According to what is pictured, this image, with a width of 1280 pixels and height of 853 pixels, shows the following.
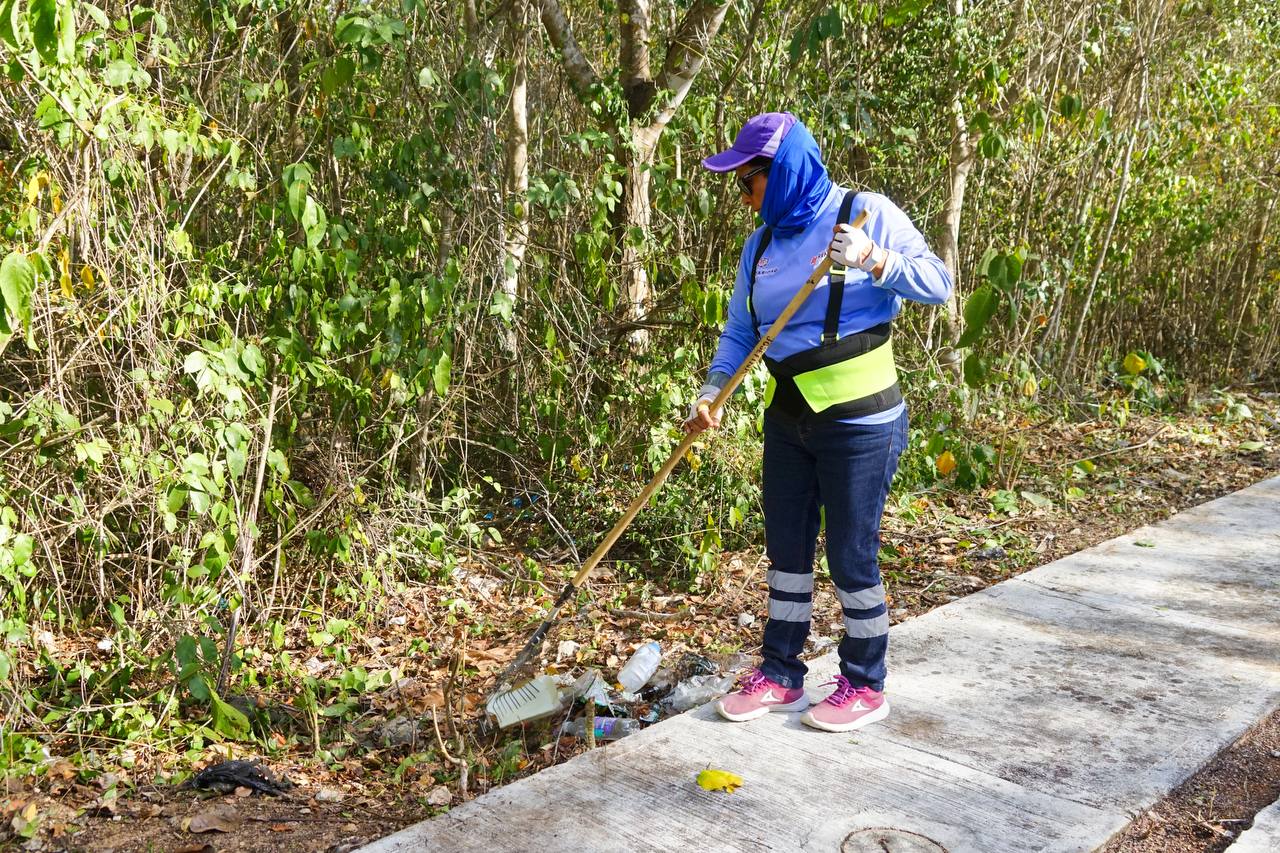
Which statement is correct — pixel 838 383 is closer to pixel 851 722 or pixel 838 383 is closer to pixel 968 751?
pixel 851 722

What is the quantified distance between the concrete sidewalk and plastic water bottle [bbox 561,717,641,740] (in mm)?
285

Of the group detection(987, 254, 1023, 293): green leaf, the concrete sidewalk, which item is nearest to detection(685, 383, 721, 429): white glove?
the concrete sidewalk

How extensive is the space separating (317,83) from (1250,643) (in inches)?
183

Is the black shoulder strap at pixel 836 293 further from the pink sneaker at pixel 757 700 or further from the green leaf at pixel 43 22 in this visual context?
the green leaf at pixel 43 22

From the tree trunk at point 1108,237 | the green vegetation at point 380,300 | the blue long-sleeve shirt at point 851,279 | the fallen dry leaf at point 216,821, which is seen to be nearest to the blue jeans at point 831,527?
the blue long-sleeve shirt at point 851,279

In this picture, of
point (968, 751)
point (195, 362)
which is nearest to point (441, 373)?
point (195, 362)

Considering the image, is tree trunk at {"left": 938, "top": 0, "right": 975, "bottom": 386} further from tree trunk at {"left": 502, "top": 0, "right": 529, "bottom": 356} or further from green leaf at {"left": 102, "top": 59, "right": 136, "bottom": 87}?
green leaf at {"left": 102, "top": 59, "right": 136, "bottom": 87}

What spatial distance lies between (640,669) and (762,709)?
82 cm

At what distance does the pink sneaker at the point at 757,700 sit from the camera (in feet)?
12.6

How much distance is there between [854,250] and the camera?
322 centimetres

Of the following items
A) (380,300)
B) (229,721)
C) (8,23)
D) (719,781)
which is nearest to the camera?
(8,23)

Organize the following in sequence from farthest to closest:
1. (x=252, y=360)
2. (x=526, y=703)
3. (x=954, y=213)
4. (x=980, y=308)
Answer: (x=954, y=213), (x=980, y=308), (x=252, y=360), (x=526, y=703)

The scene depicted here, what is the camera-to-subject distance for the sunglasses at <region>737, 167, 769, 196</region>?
3.54 meters

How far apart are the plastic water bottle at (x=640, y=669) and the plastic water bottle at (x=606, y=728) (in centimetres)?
→ 32
